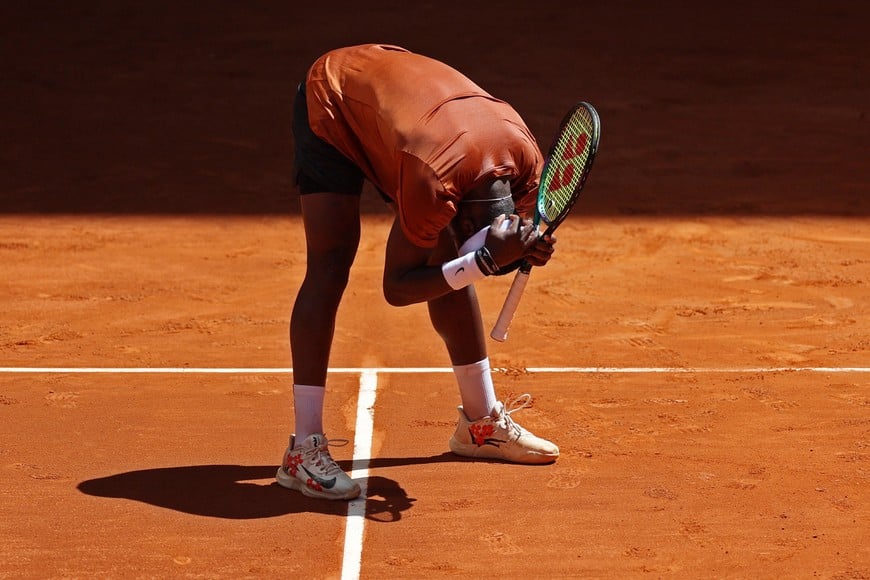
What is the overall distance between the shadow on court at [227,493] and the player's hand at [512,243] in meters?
0.92

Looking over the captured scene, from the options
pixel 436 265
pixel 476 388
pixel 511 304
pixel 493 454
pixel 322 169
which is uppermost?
pixel 322 169

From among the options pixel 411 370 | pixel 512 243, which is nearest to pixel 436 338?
pixel 411 370

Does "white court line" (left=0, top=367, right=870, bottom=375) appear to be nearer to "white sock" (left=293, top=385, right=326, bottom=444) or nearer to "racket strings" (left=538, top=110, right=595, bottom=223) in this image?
"white sock" (left=293, top=385, right=326, bottom=444)

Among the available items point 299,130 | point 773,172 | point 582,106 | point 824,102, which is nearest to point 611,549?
point 582,106

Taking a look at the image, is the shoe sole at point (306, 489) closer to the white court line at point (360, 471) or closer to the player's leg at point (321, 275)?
the white court line at point (360, 471)

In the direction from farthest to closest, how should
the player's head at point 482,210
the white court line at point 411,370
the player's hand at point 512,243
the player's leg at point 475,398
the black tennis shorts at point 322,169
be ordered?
the white court line at point 411,370 < the player's leg at point 475,398 < the black tennis shorts at point 322,169 < the player's head at point 482,210 < the player's hand at point 512,243

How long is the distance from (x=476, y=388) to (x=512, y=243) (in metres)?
0.91

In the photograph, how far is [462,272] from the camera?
366cm

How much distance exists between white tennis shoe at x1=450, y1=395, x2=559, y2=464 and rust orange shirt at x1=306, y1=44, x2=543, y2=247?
81cm

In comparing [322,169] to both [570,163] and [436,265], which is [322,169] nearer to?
[436,265]

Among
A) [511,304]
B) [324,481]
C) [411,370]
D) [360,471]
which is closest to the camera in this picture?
[511,304]

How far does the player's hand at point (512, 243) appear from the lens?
356 cm

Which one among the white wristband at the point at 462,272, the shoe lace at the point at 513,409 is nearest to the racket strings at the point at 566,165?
the white wristband at the point at 462,272

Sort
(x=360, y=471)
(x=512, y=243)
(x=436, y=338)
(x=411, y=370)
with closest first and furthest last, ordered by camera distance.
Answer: (x=512, y=243) → (x=360, y=471) → (x=411, y=370) → (x=436, y=338)
